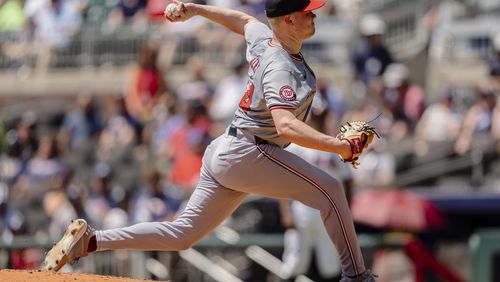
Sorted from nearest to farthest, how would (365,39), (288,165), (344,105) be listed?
1. (288,165)
2. (344,105)
3. (365,39)

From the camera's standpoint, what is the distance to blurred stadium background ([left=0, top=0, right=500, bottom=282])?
11781mm

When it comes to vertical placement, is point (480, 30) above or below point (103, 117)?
above

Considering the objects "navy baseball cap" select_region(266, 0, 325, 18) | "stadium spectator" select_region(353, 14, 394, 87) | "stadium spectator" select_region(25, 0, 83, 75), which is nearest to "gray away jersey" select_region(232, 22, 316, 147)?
"navy baseball cap" select_region(266, 0, 325, 18)

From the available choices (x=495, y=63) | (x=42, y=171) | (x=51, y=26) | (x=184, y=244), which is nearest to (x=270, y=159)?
(x=184, y=244)

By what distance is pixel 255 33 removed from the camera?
7023mm

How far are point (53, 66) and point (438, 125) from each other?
254 inches

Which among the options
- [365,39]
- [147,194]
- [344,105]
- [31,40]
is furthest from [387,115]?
[31,40]

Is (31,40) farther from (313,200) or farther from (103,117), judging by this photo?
(313,200)

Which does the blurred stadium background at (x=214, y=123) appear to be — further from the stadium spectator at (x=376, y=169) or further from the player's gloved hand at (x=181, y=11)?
the player's gloved hand at (x=181, y=11)

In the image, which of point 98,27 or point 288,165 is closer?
point 288,165

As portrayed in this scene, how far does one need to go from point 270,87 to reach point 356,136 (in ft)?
1.67

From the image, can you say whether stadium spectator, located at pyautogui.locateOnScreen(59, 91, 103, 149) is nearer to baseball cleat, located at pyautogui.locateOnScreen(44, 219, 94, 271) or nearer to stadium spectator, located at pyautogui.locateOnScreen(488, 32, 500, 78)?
stadium spectator, located at pyautogui.locateOnScreen(488, 32, 500, 78)

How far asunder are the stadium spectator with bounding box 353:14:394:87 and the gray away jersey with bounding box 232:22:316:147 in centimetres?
748

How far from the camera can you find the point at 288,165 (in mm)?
6754
